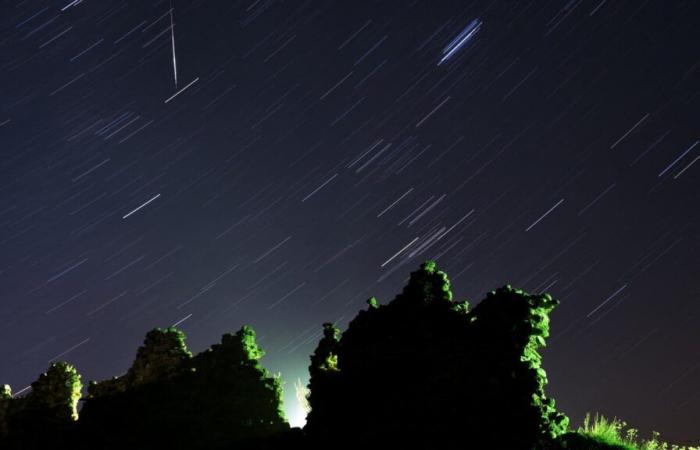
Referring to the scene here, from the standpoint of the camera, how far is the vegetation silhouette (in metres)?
12.3

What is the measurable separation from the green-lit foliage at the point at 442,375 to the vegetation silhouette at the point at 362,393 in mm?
31

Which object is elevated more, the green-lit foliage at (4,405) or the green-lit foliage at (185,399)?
the green-lit foliage at (4,405)

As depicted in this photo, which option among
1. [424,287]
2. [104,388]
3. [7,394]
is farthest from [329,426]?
[7,394]

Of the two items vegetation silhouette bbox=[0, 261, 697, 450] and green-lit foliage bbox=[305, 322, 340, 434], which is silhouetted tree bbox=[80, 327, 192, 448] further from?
green-lit foliage bbox=[305, 322, 340, 434]

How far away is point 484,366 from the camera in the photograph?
1276 centimetres

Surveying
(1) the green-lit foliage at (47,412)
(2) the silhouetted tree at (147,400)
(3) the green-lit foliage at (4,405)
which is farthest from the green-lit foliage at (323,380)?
(3) the green-lit foliage at (4,405)

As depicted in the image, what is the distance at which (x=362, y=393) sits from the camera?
1460 cm

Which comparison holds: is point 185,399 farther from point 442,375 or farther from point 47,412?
point 442,375

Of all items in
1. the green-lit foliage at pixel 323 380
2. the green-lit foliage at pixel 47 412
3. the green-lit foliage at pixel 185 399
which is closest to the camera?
the green-lit foliage at pixel 323 380

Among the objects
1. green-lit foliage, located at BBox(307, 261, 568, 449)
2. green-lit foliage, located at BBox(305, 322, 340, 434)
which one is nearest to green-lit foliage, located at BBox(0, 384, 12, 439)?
green-lit foliage, located at BBox(305, 322, 340, 434)

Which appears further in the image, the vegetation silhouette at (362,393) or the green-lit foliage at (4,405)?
the green-lit foliage at (4,405)

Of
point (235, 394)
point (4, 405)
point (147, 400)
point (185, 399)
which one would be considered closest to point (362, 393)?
point (235, 394)

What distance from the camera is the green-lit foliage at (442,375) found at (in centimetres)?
1211

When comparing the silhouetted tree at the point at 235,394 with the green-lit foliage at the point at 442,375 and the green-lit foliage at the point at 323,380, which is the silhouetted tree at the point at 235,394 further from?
the green-lit foliage at the point at 442,375
